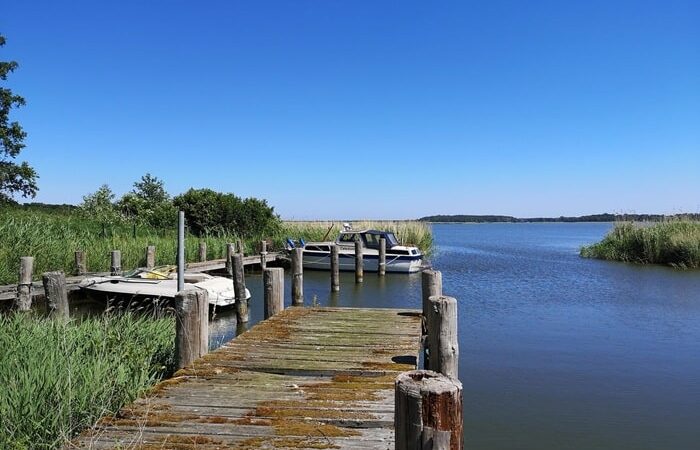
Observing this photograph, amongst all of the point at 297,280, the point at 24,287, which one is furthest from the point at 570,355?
the point at 24,287

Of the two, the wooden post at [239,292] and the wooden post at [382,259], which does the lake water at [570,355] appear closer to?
the wooden post at [239,292]

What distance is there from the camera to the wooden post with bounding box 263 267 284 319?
9.30 m

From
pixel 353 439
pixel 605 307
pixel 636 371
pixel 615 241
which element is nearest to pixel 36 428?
pixel 353 439

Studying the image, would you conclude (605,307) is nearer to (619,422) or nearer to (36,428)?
(619,422)

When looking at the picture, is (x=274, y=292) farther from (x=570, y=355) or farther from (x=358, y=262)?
(x=358, y=262)

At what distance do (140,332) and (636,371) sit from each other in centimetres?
764

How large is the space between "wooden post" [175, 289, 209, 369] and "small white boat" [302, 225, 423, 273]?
17959 millimetres

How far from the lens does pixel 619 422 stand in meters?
7.08

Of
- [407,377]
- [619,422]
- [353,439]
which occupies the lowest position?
[619,422]

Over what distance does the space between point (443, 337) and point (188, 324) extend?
2577 mm

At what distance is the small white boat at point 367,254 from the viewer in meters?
24.1

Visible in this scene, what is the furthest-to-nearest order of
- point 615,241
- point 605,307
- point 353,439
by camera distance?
1. point 615,241
2. point 605,307
3. point 353,439

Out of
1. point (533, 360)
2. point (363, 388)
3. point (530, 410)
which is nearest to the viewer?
point (363, 388)

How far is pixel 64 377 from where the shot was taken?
4.73 meters
